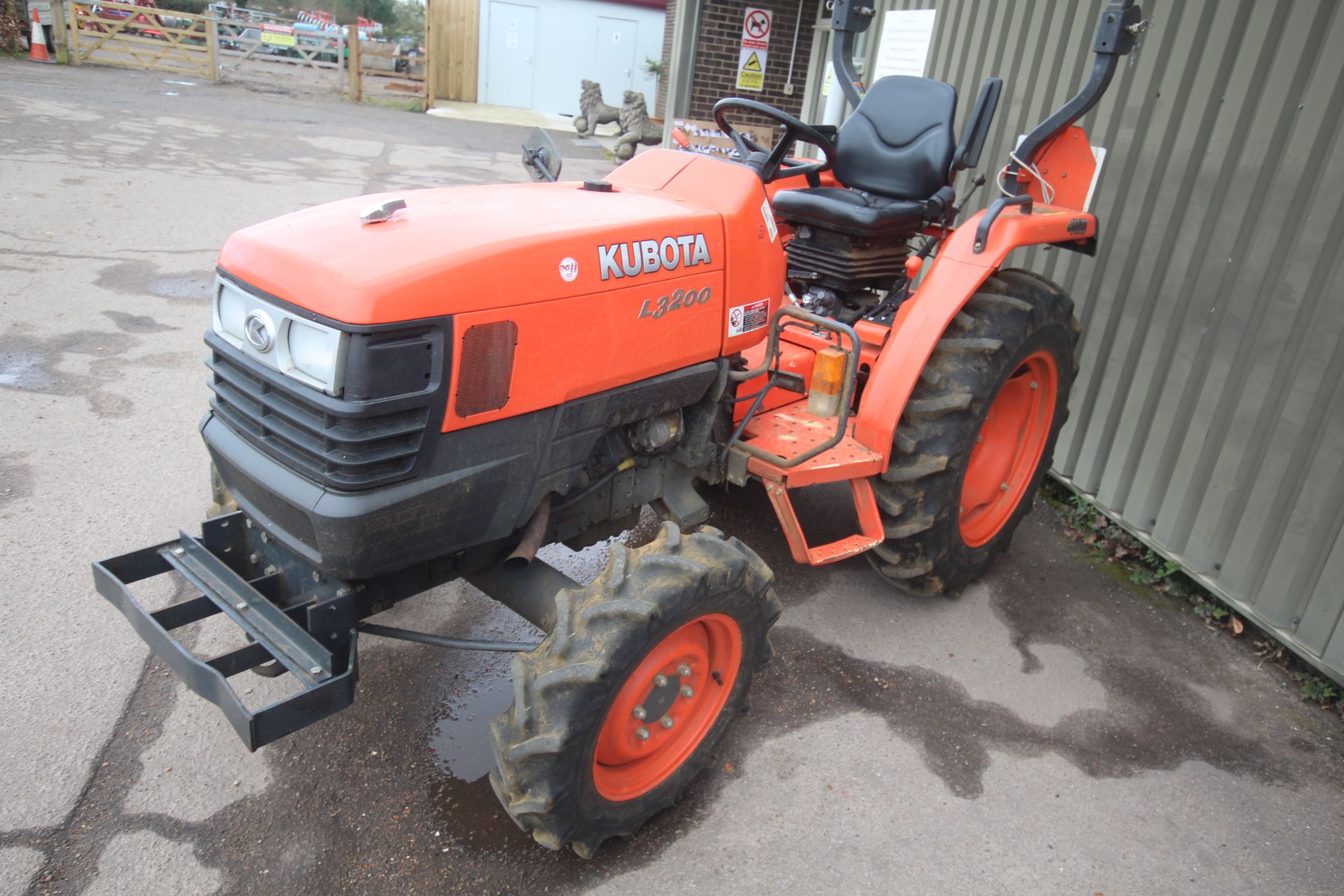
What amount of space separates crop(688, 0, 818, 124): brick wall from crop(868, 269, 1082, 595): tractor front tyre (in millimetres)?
8315

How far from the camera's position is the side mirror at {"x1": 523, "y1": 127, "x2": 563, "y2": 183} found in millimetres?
3184

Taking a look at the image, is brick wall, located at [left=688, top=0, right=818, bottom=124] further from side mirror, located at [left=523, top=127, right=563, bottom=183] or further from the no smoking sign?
side mirror, located at [left=523, top=127, right=563, bottom=183]

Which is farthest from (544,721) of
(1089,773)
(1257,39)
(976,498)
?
(1257,39)

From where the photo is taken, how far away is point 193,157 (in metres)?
10.7

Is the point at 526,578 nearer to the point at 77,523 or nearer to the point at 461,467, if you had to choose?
the point at 461,467

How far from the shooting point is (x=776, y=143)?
3.58m

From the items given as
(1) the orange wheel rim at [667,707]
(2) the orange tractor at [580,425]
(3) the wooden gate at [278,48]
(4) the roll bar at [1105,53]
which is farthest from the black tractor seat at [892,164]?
(3) the wooden gate at [278,48]

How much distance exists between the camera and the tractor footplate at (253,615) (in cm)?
208

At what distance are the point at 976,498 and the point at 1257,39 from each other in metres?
2.06

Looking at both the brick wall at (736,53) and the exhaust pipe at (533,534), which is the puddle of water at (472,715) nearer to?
the exhaust pipe at (533,534)

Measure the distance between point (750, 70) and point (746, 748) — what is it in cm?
1070

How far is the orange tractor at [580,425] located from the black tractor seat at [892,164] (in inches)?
1.9

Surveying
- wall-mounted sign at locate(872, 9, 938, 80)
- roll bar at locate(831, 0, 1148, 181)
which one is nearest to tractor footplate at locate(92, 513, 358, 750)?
roll bar at locate(831, 0, 1148, 181)

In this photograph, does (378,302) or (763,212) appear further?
(763,212)
